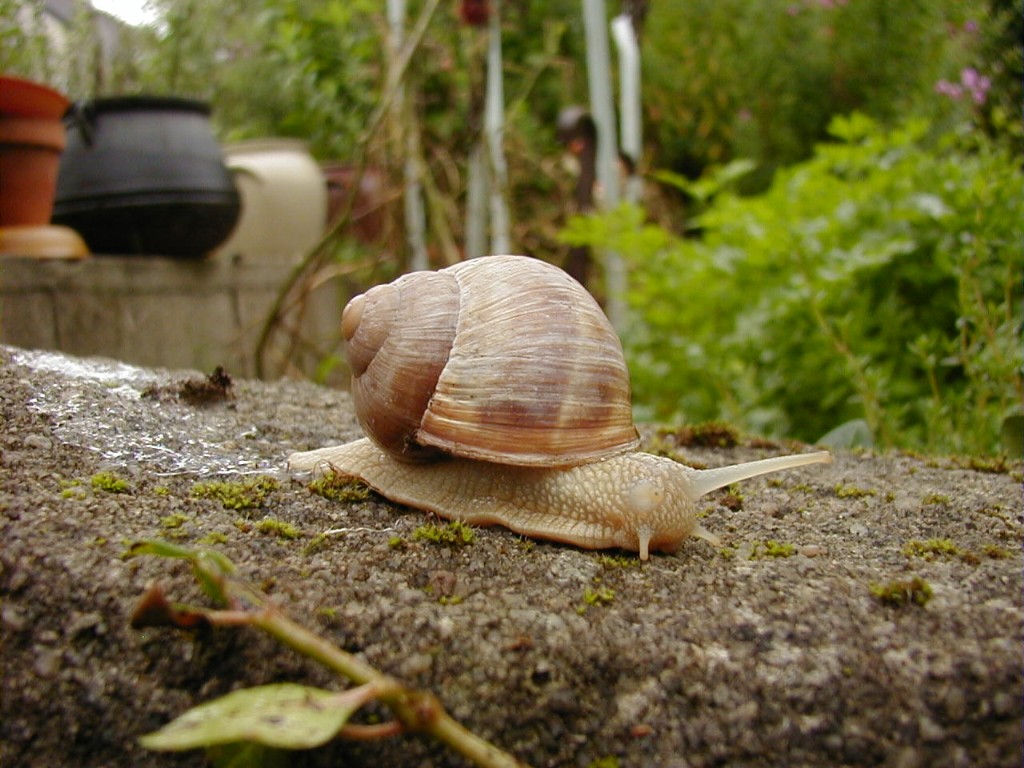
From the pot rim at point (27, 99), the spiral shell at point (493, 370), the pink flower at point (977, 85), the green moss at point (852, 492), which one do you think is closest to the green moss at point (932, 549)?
the green moss at point (852, 492)

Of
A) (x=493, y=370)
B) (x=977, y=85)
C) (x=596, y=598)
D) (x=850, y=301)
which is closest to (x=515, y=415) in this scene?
(x=493, y=370)

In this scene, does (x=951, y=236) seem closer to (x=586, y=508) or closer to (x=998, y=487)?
(x=998, y=487)

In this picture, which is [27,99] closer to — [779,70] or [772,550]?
[772,550]

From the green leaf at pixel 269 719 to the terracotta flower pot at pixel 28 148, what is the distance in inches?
119

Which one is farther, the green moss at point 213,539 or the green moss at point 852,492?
the green moss at point 852,492

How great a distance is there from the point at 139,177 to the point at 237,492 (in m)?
2.95

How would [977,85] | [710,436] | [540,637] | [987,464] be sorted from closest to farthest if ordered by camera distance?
[540,637] < [987,464] < [710,436] < [977,85]

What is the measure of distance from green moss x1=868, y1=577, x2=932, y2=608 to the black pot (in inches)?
150

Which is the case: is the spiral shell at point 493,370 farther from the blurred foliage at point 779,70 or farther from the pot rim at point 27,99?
the blurred foliage at point 779,70

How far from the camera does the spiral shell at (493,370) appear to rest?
5.46ft

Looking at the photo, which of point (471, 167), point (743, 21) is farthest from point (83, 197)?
point (743, 21)

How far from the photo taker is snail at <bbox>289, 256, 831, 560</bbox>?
5.43 ft

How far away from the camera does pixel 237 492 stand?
1727 millimetres

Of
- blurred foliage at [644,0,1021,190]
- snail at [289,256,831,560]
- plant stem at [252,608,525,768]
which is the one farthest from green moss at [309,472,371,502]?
blurred foliage at [644,0,1021,190]
